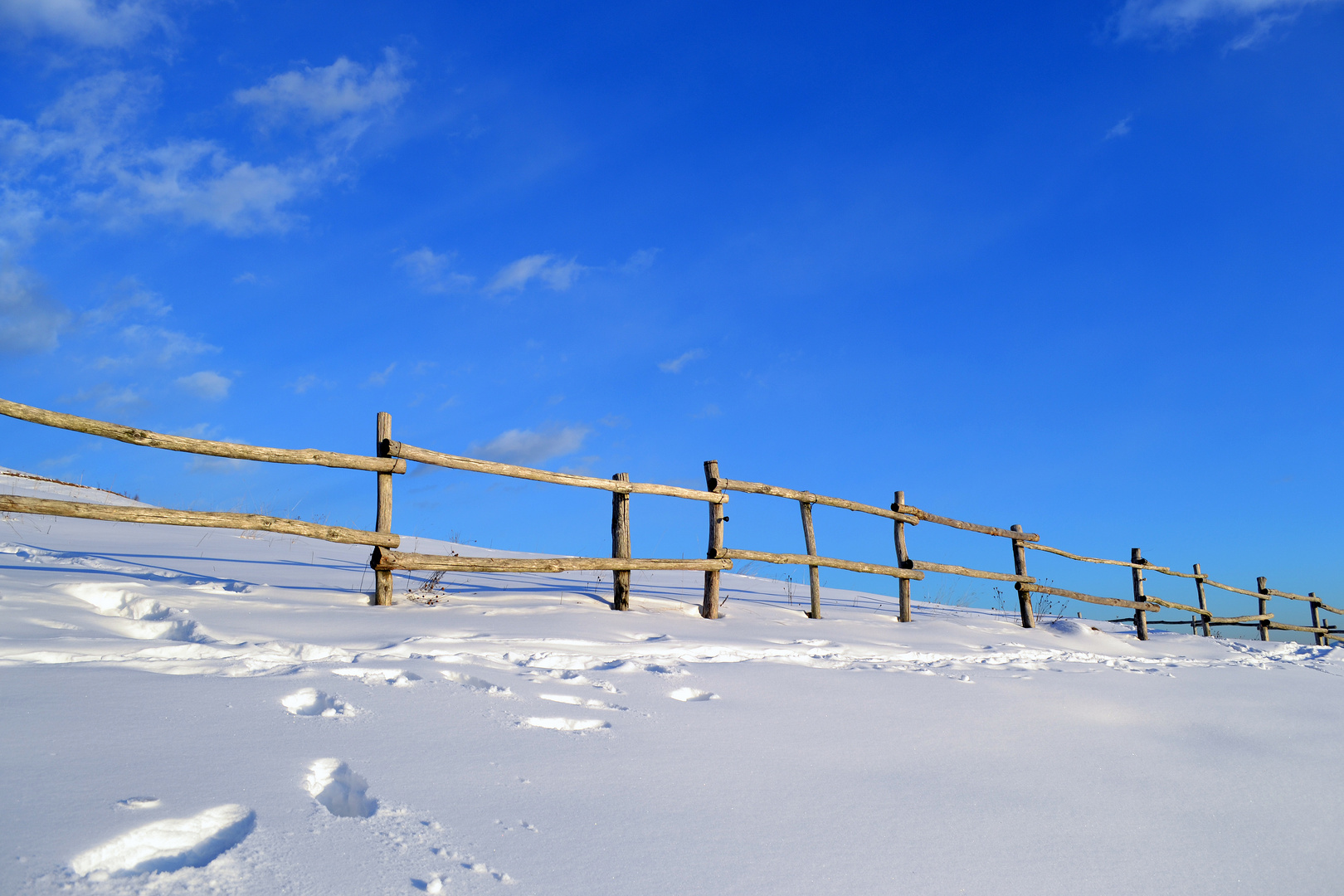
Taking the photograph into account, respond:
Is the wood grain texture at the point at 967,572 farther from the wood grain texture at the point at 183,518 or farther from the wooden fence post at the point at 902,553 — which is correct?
the wood grain texture at the point at 183,518

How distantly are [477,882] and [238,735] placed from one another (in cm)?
106

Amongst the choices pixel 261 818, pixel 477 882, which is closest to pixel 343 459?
pixel 261 818

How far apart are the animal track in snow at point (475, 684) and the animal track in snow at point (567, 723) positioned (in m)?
0.32

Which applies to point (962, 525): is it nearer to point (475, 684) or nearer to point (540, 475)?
point (540, 475)

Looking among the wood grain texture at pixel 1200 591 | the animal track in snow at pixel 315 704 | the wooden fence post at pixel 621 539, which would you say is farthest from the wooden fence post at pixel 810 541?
the wood grain texture at pixel 1200 591

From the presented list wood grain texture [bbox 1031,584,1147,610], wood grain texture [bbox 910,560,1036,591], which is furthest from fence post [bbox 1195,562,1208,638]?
wood grain texture [bbox 910,560,1036,591]

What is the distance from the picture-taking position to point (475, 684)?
10.1 ft

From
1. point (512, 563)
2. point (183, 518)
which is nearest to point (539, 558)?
point (512, 563)

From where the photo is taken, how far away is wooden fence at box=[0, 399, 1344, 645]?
4.64 metres

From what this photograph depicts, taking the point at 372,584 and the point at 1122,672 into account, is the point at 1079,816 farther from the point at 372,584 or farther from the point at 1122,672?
the point at 372,584

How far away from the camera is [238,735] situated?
2.21 meters

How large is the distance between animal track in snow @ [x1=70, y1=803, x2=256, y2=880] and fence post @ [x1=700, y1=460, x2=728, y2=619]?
5219 millimetres

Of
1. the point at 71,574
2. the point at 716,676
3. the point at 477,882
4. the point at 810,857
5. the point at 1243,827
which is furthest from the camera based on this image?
the point at 71,574

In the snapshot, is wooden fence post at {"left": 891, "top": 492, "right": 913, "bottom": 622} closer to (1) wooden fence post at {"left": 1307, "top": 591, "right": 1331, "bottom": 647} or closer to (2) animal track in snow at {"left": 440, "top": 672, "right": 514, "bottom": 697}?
(2) animal track in snow at {"left": 440, "top": 672, "right": 514, "bottom": 697}
